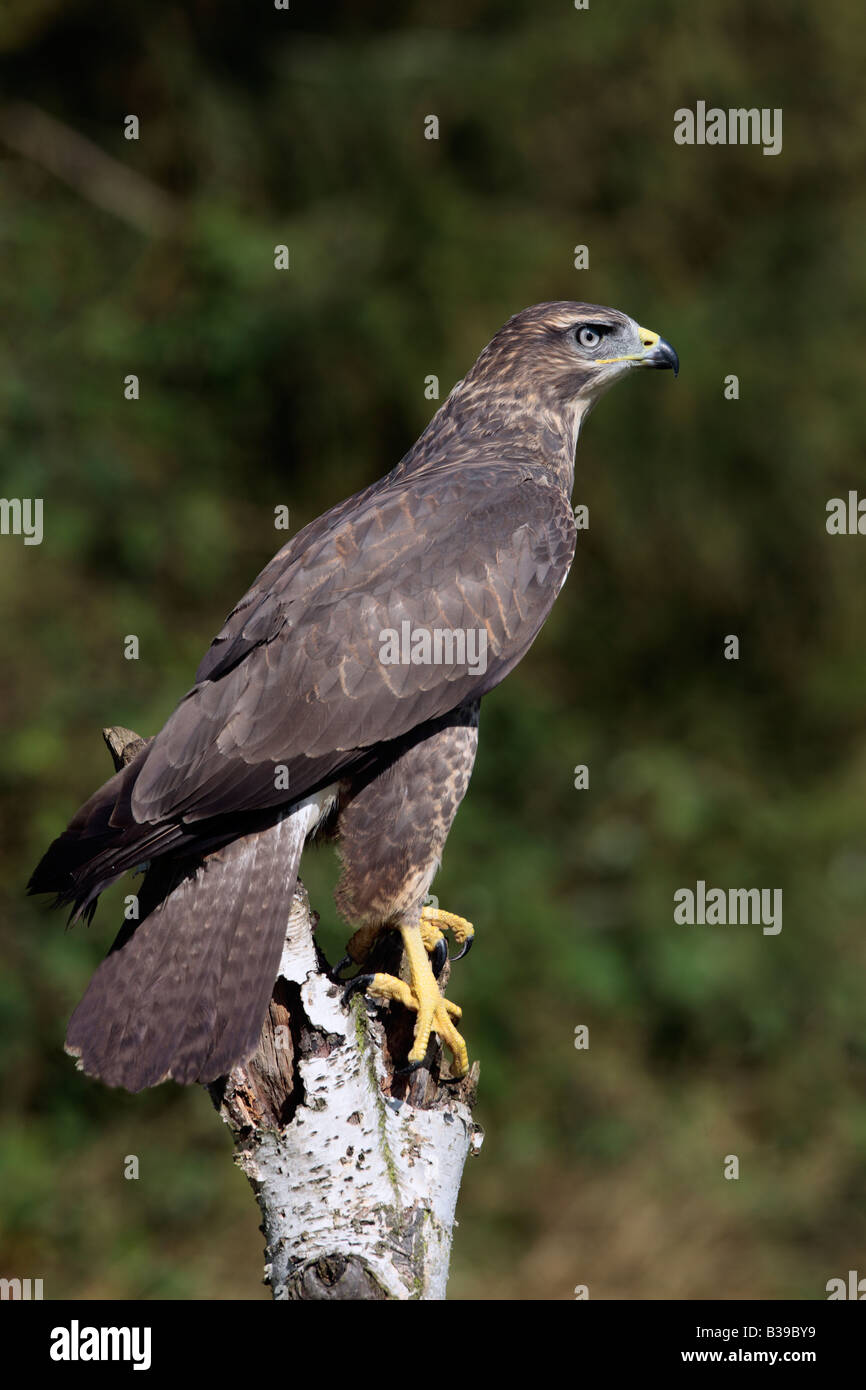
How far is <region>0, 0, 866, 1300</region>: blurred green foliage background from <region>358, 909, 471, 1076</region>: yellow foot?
2987mm

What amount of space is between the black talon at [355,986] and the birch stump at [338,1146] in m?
0.01

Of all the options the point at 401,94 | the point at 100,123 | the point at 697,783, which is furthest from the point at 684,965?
the point at 100,123

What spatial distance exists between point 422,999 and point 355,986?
189 millimetres

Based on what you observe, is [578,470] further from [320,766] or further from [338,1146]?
[338,1146]

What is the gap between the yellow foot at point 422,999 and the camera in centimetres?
306

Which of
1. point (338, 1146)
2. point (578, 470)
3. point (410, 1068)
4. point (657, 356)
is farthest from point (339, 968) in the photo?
point (578, 470)

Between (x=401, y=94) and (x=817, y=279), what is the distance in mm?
2427

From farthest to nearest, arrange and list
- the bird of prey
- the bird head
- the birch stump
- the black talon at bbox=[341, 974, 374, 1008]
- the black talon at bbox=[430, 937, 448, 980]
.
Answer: the bird head, the black talon at bbox=[430, 937, 448, 980], the black talon at bbox=[341, 974, 374, 1008], the bird of prey, the birch stump

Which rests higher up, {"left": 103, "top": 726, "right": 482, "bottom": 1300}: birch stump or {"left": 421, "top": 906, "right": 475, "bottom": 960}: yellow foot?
{"left": 421, "top": 906, "right": 475, "bottom": 960}: yellow foot

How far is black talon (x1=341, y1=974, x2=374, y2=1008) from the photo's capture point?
9.45 ft

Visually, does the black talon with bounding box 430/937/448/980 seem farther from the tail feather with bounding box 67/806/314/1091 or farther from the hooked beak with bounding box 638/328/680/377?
the hooked beak with bounding box 638/328/680/377

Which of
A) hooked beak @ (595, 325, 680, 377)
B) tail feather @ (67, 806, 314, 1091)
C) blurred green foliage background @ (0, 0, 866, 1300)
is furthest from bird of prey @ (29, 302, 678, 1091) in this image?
blurred green foliage background @ (0, 0, 866, 1300)

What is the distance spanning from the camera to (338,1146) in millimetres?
2691

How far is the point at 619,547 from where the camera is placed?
24.1 feet
